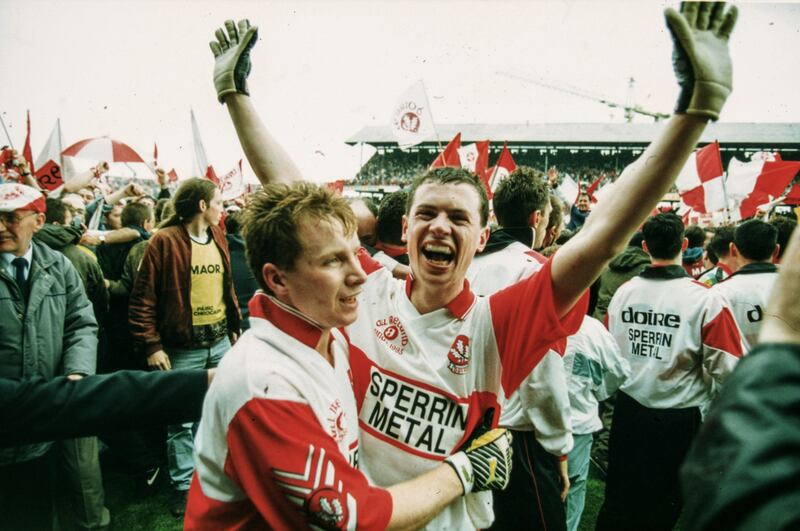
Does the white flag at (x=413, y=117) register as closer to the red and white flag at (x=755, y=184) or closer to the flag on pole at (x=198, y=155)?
the flag on pole at (x=198, y=155)

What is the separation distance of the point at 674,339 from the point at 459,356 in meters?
2.30

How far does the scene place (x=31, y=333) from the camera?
9.19ft

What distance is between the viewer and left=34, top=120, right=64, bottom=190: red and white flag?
6.74m

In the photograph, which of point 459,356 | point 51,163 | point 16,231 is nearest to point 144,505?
point 16,231

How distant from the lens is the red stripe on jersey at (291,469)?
1.14 m

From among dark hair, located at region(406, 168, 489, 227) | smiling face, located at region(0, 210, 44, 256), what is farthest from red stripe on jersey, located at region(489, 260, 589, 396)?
smiling face, located at region(0, 210, 44, 256)

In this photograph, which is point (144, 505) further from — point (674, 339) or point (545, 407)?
point (674, 339)

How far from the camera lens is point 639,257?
4703mm

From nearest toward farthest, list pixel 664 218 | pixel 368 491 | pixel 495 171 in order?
pixel 368 491
pixel 664 218
pixel 495 171

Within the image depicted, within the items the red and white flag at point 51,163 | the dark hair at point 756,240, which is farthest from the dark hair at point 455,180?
the red and white flag at point 51,163

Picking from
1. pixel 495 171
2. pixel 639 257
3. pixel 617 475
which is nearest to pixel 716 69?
pixel 617 475

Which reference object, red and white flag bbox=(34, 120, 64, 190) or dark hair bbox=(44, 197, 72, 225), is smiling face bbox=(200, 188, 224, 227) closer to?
dark hair bbox=(44, 197, 72, 225)

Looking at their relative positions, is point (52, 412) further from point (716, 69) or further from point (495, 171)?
point (495, 171)

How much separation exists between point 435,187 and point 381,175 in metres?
40.2
